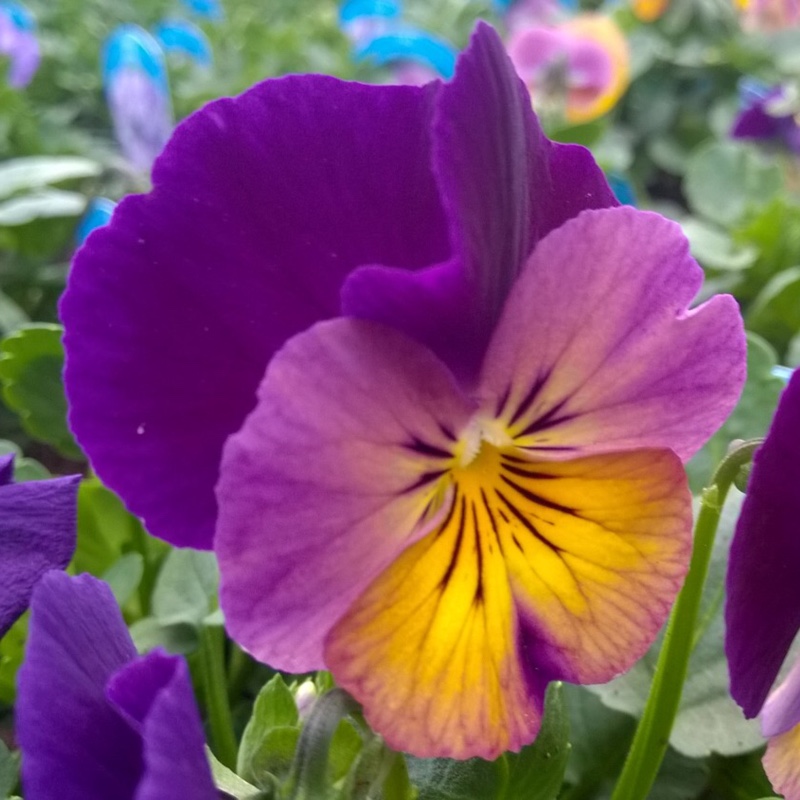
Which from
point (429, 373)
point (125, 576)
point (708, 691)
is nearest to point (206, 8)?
point (125, 576)

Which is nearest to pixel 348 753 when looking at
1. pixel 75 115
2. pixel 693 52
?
pixel 75 115

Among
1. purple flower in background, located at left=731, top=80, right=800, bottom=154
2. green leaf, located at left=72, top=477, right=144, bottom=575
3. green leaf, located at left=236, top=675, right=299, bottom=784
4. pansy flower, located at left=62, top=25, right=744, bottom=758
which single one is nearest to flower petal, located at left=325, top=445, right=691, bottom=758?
pansy flower, located at left=62, top=25, right=744, bottom=758

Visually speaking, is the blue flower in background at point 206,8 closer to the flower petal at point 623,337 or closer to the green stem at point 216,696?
the green stem at point 216,696

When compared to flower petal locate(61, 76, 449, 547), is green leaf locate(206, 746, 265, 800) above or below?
below

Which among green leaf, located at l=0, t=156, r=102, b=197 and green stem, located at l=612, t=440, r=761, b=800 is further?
green leaf, located at l=0, t=156, r=102, b=197

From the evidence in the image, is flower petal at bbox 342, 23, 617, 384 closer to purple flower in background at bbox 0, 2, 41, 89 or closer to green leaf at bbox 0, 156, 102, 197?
green leaf at bbox 0, 156, 102, 197

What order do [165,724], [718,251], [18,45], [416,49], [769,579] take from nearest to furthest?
[165,724] < [769,579] < [718,251] < [416,49] < [18,45]

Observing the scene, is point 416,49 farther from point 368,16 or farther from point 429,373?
point 429,373
